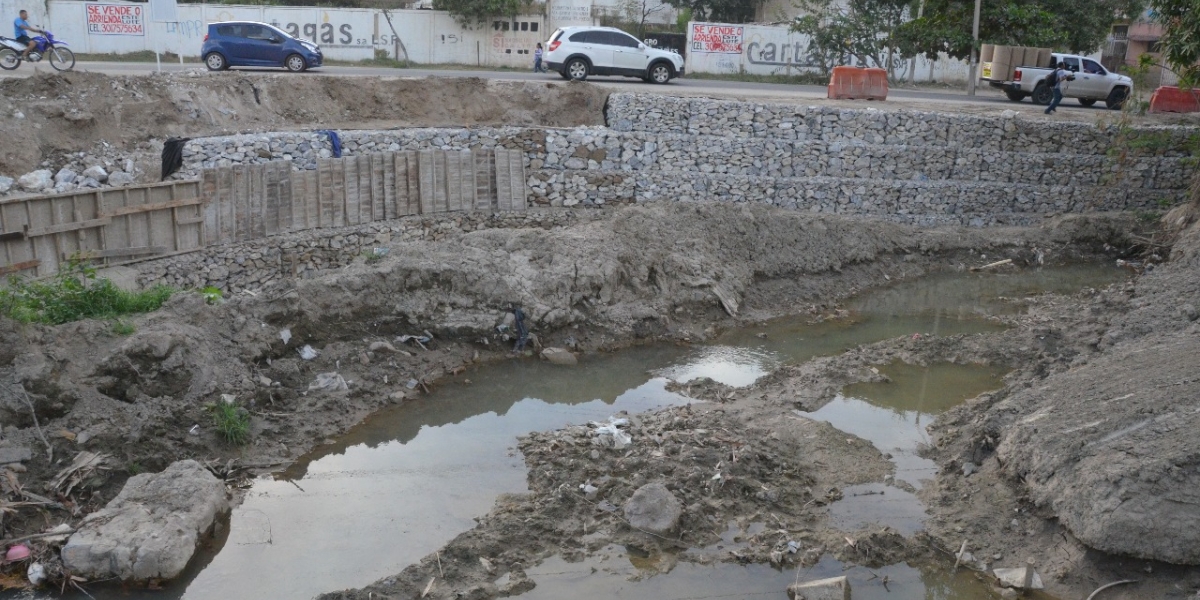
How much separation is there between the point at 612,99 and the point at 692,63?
1331cm

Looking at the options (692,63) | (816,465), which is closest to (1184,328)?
(816,465)

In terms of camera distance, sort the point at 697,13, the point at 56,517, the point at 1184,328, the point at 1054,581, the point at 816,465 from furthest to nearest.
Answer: the point at 697,13 → the point at 1184,328 → the point at 816,465 → the point at 56,517 → the point at 1054,581

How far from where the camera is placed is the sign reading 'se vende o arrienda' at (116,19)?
2841 centimetres

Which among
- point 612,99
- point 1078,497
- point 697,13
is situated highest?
point 697,13

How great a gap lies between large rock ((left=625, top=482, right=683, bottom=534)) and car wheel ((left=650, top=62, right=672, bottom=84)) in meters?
17.4

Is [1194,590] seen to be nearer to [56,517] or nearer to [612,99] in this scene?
[56,517]

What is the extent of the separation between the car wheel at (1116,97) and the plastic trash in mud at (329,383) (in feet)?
73.1

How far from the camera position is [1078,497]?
7797 mm

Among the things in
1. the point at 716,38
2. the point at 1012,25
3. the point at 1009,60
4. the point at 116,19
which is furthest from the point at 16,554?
the point at 716,38

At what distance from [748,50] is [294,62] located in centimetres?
1679

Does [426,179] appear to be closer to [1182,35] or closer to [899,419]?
[899,419]

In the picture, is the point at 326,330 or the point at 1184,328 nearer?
the point at 1184,328

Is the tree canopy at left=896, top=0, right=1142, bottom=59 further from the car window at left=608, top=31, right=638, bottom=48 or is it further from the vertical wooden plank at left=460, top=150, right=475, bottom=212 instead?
the vertical wooden plank at left=460, top=150, right=475, bottom=212

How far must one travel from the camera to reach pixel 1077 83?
23.7m
